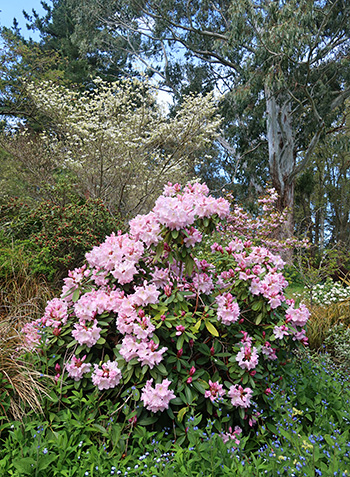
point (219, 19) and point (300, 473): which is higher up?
point (219, 19)

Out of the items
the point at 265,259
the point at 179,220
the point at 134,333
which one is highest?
the point at 265,259

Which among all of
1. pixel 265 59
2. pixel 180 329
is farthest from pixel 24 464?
pixel 265 59

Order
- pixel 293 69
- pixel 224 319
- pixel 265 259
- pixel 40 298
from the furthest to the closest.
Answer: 1. pixel 293 69
2. pixel 40 298
3. pixel 265 259
4. pixel 224 319

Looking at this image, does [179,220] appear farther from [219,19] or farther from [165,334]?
[219,19]

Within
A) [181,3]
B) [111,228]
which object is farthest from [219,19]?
[111,228]

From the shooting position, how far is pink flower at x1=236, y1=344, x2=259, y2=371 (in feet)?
6.68

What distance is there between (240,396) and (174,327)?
A: 51cm

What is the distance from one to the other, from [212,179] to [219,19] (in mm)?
6835

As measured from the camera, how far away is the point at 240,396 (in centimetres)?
200

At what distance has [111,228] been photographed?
4.90 meters

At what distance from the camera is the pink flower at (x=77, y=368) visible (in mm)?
2057

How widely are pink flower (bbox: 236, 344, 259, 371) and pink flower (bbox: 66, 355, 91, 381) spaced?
84 cm

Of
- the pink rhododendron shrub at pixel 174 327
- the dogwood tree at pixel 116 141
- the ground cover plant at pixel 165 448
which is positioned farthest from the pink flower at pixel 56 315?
the dogwood tree at pixel 116 141

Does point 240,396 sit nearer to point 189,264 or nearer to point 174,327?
point 174,327
